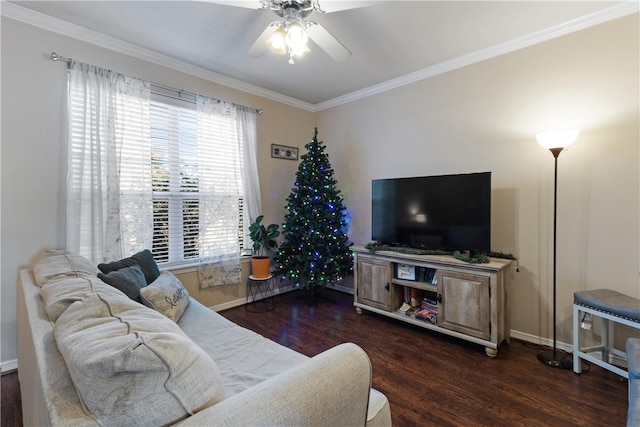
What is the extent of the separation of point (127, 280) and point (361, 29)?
2644mm

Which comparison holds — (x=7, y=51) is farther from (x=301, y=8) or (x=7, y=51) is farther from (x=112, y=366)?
(x=112, y=366)

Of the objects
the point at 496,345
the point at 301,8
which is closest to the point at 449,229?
the point at 496,345

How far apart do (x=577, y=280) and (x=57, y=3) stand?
4690 millimetres

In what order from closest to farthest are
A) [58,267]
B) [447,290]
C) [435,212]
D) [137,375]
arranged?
[137,375], [58,267], [447,290], [435,212]

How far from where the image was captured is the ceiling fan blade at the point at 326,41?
6.46 ft

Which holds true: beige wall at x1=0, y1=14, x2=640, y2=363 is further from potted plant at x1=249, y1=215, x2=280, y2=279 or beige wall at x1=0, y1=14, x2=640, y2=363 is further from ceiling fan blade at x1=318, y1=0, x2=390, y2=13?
ceiling fan blade at x1=318, y1=0, x2=390, y2=13

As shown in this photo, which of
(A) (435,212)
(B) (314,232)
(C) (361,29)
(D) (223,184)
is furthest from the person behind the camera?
(B) (314,232)

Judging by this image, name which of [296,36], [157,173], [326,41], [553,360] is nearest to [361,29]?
[326,41]

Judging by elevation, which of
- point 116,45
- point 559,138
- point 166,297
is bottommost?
point 166,297

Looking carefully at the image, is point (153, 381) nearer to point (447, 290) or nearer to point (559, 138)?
point (447, 290)

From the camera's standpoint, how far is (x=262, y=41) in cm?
212

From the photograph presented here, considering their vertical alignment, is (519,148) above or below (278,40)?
below

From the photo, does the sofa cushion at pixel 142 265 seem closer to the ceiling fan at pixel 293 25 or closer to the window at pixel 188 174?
the window at pixel 188 174

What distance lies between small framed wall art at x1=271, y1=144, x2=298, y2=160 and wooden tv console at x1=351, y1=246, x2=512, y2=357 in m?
1.76
